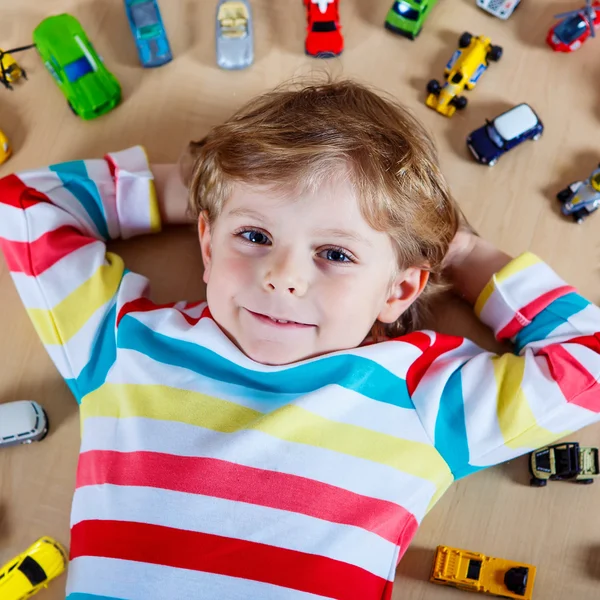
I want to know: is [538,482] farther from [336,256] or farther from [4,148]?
[4,148]

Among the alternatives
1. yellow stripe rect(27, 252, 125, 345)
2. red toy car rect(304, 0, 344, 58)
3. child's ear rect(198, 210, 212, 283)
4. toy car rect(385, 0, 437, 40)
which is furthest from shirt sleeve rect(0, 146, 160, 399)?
toy car rect(385, 0, 437, 40)


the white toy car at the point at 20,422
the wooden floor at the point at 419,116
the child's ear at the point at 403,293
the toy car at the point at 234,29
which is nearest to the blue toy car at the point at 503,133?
the wooden floor at the point at 419,116

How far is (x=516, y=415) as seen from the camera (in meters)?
0.74

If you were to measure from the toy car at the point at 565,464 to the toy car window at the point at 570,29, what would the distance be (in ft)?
1.87

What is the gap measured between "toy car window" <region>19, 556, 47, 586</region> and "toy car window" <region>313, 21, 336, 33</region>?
80cm

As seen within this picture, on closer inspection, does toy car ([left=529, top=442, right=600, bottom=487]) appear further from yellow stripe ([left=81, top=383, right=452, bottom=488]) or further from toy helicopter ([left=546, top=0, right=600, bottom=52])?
toy helicopter ([left=546, top=0, right=600, bottom=52])

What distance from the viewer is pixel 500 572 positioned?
0.77 metres

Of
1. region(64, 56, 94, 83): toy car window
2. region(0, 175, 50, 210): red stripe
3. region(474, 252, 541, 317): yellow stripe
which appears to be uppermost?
region(64, 56, 94, 83): toy car window

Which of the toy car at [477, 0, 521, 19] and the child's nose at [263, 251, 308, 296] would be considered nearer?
the child's nose at [263, 251, 308, 296]

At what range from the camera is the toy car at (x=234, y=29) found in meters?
0.94

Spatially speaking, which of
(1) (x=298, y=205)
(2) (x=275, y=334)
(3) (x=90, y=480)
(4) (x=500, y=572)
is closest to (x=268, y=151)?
(1) (x=298, y=205)

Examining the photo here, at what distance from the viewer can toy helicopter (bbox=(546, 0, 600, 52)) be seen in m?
0.93

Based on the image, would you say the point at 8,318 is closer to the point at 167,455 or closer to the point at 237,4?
the point at 167,455

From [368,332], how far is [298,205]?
8.2 inches
